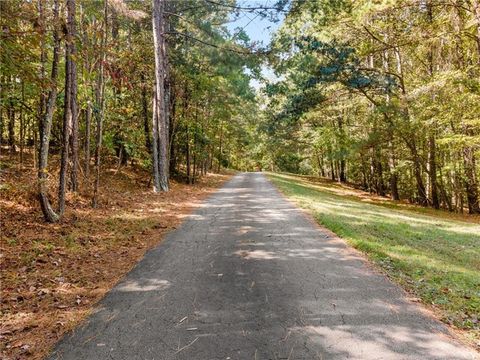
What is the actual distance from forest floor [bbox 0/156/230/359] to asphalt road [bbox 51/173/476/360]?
0.36m

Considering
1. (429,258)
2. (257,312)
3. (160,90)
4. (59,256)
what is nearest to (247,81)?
(160,90)

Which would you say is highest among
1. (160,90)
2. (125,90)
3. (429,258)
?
(125,90)

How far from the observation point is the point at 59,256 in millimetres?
6504

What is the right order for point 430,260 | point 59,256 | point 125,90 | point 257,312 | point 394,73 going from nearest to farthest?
A: point 257,312
point 59,256
point 430,260
point 125,90
point 394,73

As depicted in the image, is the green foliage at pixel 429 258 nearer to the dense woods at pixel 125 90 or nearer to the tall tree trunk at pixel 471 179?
the dense woods at pixel 125 90

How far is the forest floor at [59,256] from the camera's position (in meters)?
4.21

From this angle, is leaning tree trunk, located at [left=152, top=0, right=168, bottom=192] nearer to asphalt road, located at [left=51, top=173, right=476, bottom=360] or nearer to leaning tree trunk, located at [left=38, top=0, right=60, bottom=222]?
leaning tree trunk, located at [left=38, top=0, right=60, bottom=222]

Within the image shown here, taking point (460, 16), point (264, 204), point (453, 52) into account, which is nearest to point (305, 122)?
point (453, 52)

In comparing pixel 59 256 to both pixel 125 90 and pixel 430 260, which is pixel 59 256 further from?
pixel 125 90

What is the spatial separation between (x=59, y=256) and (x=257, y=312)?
430 cm

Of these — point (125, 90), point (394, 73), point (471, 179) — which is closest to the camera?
point (125, 90)

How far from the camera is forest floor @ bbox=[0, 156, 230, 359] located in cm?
421

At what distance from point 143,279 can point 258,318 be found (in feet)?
7.67

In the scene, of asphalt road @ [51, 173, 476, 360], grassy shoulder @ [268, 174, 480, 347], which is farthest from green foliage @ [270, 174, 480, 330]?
asphalt road @ [51, 173, 476, 360]
